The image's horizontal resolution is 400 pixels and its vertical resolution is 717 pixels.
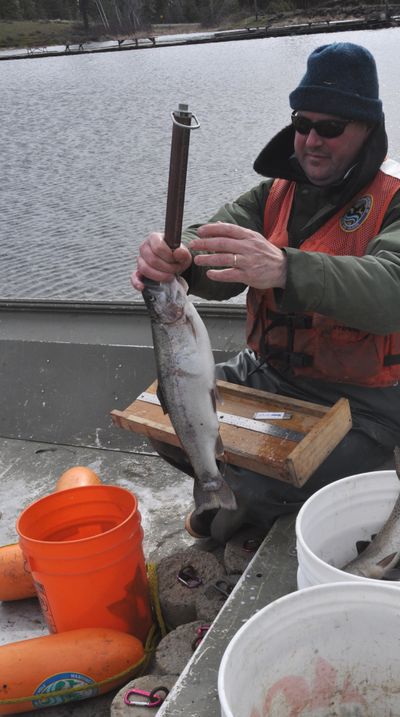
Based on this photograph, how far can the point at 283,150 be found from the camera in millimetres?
3672

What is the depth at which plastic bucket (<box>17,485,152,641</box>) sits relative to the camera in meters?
3.01

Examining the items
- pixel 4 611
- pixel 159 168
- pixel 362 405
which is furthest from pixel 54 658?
pixel 159 168

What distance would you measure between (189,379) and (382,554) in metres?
0.92

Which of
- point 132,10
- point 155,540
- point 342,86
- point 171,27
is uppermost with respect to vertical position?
point 342,86

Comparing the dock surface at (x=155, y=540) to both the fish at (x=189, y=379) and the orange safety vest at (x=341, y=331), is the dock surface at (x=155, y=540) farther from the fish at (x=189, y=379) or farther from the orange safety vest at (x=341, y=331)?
the orange safety vest at (x=341, y=331)

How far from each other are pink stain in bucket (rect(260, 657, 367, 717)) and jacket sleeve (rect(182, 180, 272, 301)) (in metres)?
1.96

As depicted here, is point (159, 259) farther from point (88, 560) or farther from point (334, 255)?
point (88, 560)

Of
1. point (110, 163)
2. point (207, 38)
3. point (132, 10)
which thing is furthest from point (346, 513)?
point (207, 38)

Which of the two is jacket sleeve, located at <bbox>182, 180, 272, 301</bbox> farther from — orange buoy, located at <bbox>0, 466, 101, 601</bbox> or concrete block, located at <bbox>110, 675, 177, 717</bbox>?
concrete block, located at <bbox>110, 675, 177, 717</bbox>

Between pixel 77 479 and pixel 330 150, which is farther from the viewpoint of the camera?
pixel 77 479

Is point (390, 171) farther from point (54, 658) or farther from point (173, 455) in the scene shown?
point (54, 658)

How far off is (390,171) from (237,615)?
6.72 ft

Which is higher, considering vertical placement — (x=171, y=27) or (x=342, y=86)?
(x=342, y=86)

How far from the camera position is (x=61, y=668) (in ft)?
9.54
